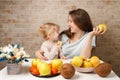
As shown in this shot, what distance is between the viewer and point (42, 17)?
2693 millimetres

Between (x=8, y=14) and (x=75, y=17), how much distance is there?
95 centimetres

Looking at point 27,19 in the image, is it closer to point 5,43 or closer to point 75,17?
point 5,43

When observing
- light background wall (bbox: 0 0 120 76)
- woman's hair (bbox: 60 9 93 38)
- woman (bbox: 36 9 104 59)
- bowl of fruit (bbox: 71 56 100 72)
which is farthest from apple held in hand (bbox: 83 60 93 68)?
light background wall (bbox: 0 0 120 76)

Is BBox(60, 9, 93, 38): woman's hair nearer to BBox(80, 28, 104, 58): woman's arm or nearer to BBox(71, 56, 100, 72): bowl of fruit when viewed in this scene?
BBox(80, 28, 104, 58): woman's arm

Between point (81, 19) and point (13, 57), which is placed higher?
point (81, 19)

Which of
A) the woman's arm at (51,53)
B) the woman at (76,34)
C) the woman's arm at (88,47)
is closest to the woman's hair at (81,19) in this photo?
the woman at (76,34)

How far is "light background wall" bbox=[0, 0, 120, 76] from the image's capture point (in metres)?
2.66

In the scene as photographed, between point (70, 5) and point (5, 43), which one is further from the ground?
point (70, 5)

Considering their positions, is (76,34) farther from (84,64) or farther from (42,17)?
(84,64)

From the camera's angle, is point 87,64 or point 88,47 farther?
point 88,47

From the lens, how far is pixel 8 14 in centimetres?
269

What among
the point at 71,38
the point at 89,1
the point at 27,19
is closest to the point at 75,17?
the point at 71,38

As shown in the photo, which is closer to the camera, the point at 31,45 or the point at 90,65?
the point at 90,65

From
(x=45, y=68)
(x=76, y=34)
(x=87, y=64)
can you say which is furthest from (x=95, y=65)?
(x=76, y=34)
